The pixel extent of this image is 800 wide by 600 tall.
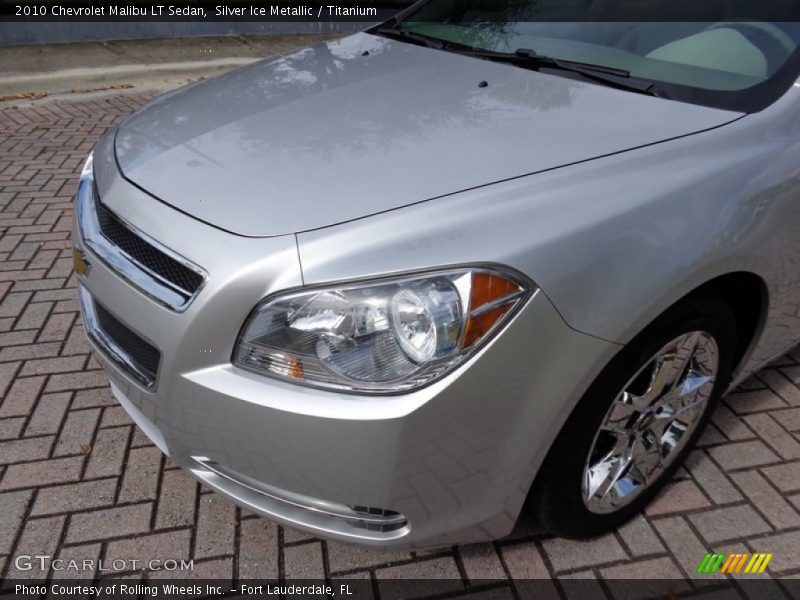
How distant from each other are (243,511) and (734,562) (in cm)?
150

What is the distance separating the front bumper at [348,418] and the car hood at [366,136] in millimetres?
141

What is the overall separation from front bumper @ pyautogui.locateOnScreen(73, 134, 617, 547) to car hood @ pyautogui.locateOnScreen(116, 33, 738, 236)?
14 centimetres

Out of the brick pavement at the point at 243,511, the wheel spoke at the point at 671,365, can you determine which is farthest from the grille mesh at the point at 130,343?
the wheel spoke at the point at 671,365

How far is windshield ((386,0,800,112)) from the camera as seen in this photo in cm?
203

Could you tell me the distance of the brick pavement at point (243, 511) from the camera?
200 cm

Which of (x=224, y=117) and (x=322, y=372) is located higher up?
(x=224, y=117)

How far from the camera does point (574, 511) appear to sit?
1.91 metres

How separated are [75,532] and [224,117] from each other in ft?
4.43

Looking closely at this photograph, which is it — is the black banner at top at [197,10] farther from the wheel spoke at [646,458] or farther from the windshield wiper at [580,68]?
the wheel spoke at [646,458]

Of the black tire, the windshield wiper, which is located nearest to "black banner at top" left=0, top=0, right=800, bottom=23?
the windshield wiper

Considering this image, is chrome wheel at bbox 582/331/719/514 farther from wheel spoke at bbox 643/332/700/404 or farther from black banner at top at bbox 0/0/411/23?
black banner at top at bbox 0/0/411/23

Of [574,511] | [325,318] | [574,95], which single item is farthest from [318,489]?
[574,95]

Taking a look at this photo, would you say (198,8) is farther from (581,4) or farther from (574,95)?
(574,95)

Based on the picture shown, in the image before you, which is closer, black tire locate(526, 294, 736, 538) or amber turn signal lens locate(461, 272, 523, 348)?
amber turn signal lens locate(461, 272, 523, 348)
